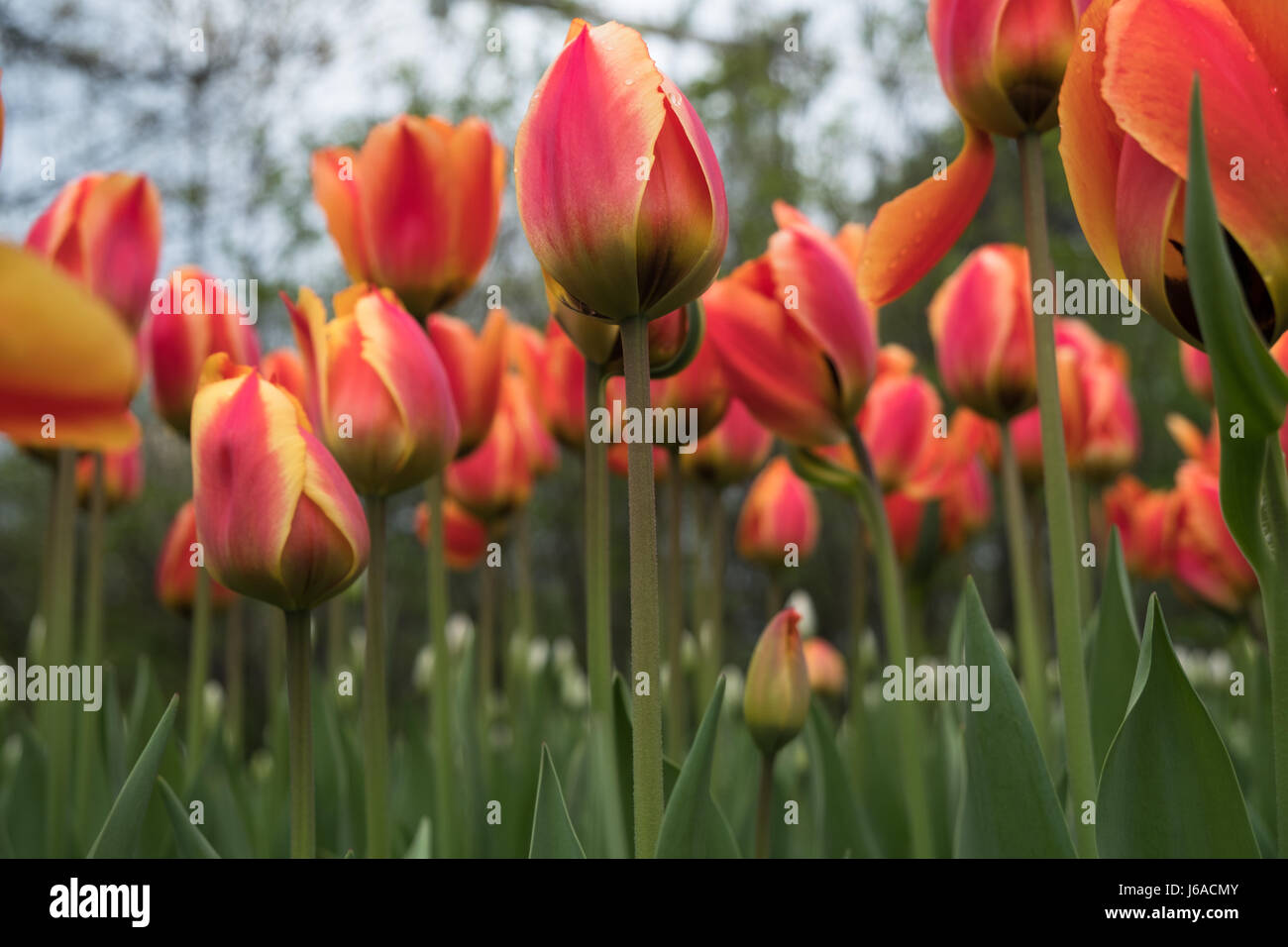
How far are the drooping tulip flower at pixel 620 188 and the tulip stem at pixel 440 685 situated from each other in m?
0.45

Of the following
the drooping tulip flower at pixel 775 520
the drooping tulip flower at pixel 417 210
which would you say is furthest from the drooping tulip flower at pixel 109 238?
the drooping tulip flower at pixel 775 520

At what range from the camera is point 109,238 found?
104 centimetres

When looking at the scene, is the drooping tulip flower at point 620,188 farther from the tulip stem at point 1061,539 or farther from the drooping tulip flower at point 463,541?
the drooping tulip flower at point 463,541

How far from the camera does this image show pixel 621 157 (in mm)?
513

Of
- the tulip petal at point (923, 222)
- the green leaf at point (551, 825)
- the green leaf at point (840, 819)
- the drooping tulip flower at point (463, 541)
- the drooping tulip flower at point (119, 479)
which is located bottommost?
the green leaf at point (840, 819)

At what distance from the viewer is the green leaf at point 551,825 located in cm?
58

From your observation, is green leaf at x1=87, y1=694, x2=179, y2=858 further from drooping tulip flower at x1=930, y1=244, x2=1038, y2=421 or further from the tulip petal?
drooping tulip flower at x1=930, y1=244, x2=1038, y2=421

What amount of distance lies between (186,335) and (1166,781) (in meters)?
1.02

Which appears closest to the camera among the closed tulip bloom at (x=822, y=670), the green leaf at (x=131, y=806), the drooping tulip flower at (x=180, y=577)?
the green leaf at (x=131, y=806)

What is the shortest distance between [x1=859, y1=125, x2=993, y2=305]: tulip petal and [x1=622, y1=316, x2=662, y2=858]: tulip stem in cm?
24

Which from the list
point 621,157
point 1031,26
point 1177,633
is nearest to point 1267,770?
point 1031,26

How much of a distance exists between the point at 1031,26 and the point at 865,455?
0.37 m

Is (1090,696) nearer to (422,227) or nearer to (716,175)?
(716,175)

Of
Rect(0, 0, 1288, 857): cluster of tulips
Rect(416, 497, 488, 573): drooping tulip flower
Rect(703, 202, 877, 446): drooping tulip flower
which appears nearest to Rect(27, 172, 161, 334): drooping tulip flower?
Rect(0, 0, 1288, 857): cluster of tulips
